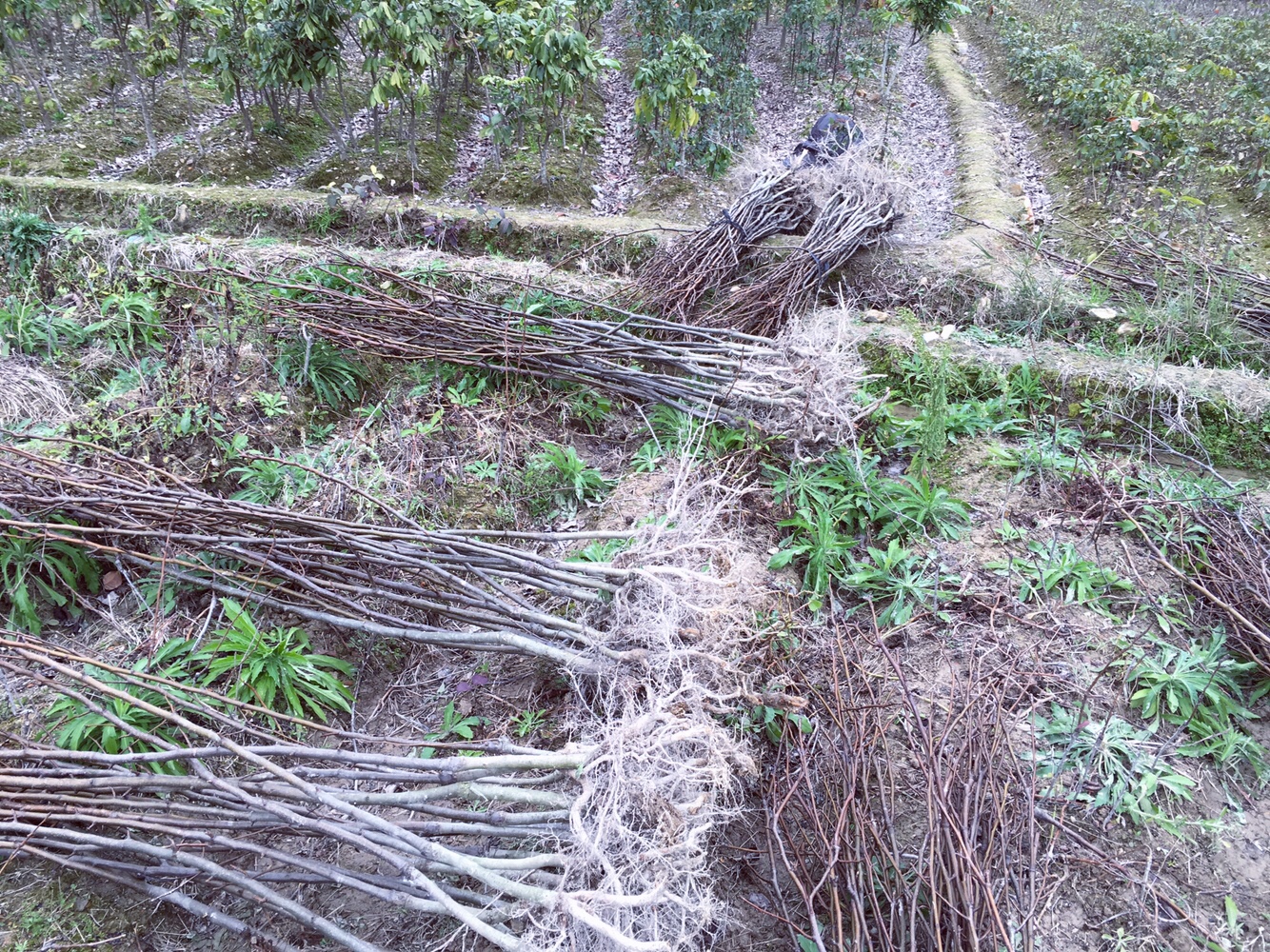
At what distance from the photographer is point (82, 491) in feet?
9.39

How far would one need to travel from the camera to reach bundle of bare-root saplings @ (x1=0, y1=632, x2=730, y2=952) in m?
1.75

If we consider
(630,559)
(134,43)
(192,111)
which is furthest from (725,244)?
(192,111)

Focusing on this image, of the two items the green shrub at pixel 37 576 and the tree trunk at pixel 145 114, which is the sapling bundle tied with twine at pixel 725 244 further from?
the tree trunk at pixel 145 114

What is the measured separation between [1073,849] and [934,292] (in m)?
3.85

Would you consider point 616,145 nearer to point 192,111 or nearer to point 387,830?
point 192,111

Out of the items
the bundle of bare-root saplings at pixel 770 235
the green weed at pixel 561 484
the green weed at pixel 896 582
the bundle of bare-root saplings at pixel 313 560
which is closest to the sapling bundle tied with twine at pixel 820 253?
the bundle of bare-root saplings at pixel 770 235

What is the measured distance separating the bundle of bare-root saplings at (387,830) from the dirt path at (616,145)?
21.0 feet

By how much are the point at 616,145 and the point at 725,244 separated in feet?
15.9

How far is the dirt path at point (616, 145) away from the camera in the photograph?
7.65 metres

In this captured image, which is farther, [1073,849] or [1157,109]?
[1157,109]

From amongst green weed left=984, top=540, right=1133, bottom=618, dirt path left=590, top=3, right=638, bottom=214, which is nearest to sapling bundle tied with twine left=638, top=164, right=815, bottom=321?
dirt path left=590, top=3, right=638, bottom=214

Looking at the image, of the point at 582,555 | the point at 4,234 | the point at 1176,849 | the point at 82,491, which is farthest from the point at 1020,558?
the point at 4,234

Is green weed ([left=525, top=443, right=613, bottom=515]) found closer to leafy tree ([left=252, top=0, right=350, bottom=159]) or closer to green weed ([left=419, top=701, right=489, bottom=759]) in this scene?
green weed ([left=419, top=701, right=489, bottom=759])

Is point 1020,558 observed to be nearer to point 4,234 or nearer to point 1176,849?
point 1176,849
